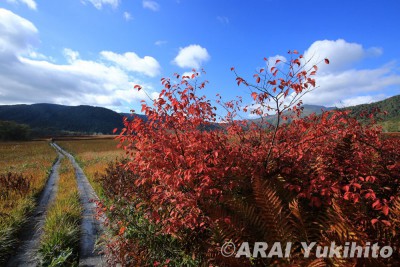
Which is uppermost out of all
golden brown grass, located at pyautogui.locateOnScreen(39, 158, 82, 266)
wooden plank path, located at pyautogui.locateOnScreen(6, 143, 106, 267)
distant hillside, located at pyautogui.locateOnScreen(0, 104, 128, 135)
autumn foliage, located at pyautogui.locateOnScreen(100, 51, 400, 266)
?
distant hillside, located at pyautogui.locateOnScreen(0, 104, 128, 135)

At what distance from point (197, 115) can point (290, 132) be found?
249 centimetres

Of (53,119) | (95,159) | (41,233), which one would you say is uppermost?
(53,119)

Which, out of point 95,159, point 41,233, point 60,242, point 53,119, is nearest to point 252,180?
point 60,242

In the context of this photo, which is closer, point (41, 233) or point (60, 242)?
point (60, 242)

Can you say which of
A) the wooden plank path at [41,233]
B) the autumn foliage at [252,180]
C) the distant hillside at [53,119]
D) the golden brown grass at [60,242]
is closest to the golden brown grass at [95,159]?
the wooden plank path at [41,233]

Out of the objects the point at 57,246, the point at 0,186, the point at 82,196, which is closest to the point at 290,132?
the point at 57,246

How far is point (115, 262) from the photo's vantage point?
14.0 ft

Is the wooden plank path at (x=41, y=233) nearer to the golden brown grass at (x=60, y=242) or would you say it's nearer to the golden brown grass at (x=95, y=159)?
the golden brown grass at (x=60, y=242)

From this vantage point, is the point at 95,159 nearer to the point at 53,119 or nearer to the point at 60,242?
the point at 60,242

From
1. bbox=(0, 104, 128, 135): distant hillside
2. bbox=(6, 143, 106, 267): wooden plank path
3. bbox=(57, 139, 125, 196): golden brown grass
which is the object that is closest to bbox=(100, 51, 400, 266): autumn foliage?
bbox=(6, 143, 106, 267): wooden plank path

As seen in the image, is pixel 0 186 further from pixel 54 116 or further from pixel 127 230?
pixel 54 116

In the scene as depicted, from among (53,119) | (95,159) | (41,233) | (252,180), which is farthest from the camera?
(53,119)

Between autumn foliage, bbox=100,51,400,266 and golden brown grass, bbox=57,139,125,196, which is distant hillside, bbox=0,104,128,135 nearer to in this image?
golden brown grass, bbox=57,139,125,196

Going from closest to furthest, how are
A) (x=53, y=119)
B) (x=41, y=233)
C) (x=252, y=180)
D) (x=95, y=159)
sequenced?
(x=252, y=180)
(x=41, y=233)
(x=95, y=159)
(x=53, y=119)
